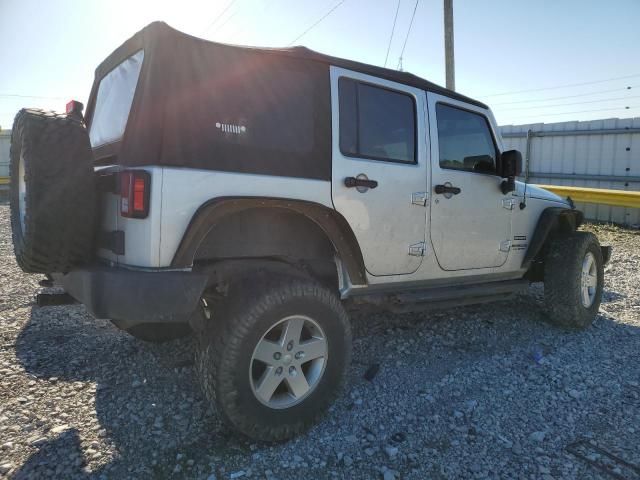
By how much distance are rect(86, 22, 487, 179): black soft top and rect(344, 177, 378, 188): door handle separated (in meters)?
0.16

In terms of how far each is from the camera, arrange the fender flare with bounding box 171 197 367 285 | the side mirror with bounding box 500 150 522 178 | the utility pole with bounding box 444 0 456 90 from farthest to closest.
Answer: the utility pole with bounding box 444 0 456 90 < the side mirror with bounding box 500 150 522 178 < the fender flare with bounding box 171 197 367 285

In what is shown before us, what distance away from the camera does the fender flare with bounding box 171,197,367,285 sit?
222 centimetres

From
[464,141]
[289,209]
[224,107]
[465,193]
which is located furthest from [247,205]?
[464,141]

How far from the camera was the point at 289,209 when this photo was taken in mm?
2553

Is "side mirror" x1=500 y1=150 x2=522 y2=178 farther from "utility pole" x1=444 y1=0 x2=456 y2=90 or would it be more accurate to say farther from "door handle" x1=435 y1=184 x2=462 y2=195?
"utility pole" x1=444 y1=0 x2=456 y2=90

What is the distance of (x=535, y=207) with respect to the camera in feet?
13.9

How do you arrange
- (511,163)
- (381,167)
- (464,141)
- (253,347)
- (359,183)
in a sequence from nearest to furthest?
1. (253,347)
2. (359,183)
3. (381,167)
4. (464,141)
5. (511,163)

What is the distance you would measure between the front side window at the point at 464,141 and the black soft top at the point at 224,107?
1.03 metres

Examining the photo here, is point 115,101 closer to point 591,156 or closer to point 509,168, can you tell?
point 509,168

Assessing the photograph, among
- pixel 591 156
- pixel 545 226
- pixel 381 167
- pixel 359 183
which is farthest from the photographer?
pixel 591 156

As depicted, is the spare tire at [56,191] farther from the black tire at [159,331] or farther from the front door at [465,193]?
the front door at [465,193]

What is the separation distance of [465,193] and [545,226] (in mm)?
1210

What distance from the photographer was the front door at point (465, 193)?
3.37 m

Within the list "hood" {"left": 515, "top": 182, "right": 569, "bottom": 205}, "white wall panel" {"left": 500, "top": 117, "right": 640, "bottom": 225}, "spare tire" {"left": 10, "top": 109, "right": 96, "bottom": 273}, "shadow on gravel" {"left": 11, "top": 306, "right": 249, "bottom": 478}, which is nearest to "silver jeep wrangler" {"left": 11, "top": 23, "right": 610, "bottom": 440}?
"spare tire" {"left": 10, "top": 109, "right": 96, "bottom": 273}
